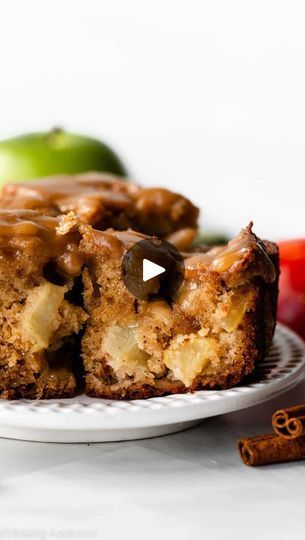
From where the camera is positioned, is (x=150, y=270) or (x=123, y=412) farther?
(x=150, y=270)

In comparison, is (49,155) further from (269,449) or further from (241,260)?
(269,449)

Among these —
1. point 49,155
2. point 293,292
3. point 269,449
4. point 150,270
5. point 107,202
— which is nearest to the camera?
point 269,449

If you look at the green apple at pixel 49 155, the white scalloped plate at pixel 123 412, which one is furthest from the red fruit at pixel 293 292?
the green apple at pixel 49 155

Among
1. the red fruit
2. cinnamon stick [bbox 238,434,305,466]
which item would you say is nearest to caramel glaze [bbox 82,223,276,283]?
cinnamon stick [bbox 238,434,305,466]

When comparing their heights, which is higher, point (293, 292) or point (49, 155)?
point (49, 155)
